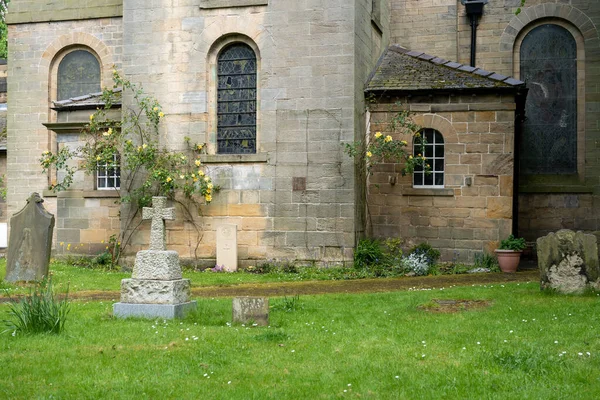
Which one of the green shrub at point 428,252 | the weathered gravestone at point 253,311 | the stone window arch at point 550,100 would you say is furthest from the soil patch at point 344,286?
the stone window arch at point 550,100

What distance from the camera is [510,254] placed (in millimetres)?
16750

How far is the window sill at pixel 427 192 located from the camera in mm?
17672

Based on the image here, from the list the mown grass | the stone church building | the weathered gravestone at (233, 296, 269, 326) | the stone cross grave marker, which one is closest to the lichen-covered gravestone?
the mown grass

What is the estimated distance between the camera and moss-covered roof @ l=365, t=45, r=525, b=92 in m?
17.5

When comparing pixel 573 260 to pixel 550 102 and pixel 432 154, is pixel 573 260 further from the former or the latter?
pixel 550 102

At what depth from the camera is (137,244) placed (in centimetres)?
1869

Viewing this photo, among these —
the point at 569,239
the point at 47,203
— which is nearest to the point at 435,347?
the point at 569,239

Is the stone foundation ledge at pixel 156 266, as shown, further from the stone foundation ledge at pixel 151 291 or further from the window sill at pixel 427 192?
the window sill at pixel 427 192

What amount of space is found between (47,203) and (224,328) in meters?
13.7

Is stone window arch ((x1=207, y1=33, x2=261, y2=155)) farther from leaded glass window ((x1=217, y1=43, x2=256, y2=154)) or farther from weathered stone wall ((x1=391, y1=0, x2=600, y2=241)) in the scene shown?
weathered stone wall ((x1=391, y1=0, x2=600, y2=241))

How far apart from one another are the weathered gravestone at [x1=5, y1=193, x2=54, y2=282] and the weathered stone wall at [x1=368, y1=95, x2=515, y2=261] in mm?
7303

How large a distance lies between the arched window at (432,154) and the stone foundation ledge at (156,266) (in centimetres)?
858

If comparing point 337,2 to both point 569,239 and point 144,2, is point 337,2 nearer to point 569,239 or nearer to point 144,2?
point 144,2

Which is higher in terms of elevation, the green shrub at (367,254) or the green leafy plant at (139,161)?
the green leafy plant at (139,161)
